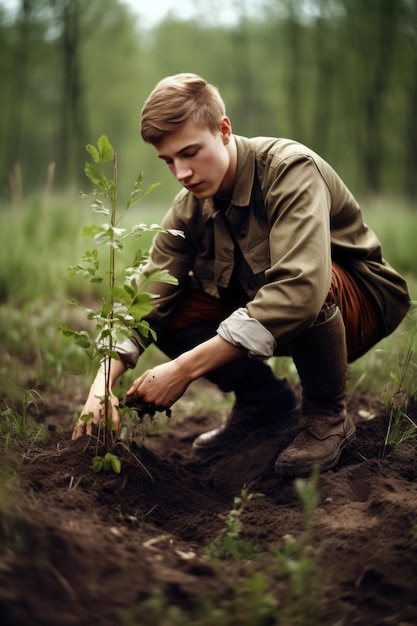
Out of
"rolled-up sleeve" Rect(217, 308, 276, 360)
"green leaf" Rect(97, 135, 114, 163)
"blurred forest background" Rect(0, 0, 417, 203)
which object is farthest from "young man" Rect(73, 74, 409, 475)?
"blurred forest background" Rect(0, 0, 417, 203)

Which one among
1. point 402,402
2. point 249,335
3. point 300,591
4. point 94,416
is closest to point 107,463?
point 94,416

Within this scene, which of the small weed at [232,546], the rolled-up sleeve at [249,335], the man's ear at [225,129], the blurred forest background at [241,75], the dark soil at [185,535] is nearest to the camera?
the dark soil at [185,535]

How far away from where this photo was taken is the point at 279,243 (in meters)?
2.03

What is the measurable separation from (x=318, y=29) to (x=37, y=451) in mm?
14877

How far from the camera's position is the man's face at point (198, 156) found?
7.08 feet

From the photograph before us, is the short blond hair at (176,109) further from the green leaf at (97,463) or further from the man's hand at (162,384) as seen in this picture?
the green leaf at (97,463)

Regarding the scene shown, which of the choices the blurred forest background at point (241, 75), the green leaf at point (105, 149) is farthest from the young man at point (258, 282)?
the blurred forest background at point (241, 75)

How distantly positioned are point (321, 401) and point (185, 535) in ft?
2.54

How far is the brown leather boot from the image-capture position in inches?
85.6

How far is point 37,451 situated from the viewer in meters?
2.16

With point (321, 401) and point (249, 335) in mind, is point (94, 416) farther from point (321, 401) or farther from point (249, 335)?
point (321, 401)

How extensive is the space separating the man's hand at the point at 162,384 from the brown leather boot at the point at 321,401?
1.60 ft

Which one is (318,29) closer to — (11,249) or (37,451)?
(11,249)

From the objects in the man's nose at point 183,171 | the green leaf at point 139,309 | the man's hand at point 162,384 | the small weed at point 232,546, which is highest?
the man's nose at point 183,171
